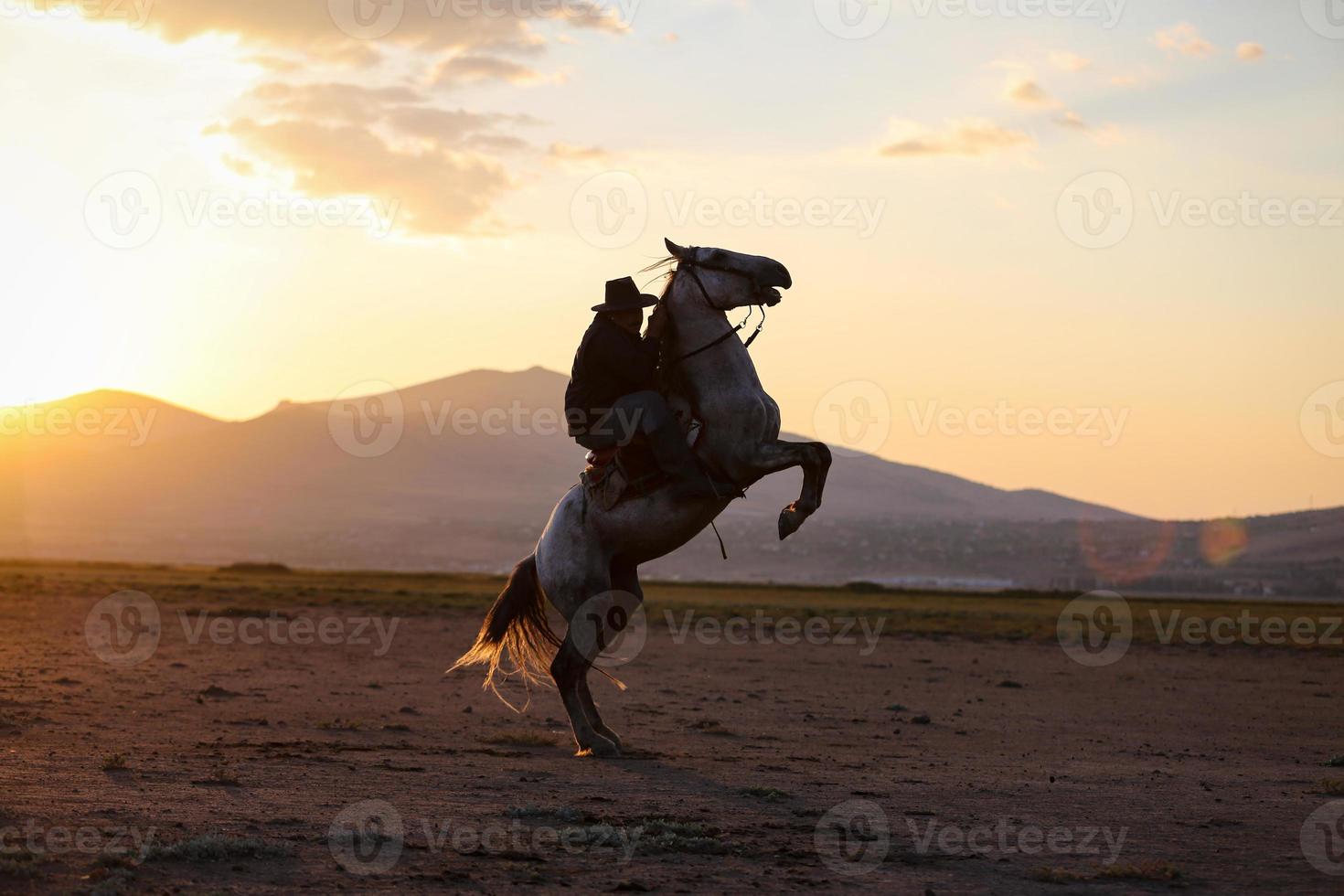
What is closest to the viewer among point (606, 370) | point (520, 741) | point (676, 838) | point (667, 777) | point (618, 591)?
point (676, 838)

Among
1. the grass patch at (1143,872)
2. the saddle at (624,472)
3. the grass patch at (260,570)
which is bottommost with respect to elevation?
the grass patch at (260,570)

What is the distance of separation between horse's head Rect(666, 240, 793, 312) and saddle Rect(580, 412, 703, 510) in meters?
1.06

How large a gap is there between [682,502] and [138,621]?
2305 cm

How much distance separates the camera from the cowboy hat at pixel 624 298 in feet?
36.6

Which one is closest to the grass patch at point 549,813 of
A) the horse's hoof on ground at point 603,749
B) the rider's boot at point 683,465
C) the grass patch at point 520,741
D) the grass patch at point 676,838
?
the grass patch at point 676,838

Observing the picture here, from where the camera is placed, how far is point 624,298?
11.2 meters

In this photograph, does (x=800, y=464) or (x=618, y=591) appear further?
(x=618, y=591)

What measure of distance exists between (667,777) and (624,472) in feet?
8.12

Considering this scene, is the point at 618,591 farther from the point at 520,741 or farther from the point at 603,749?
the point at 520,741

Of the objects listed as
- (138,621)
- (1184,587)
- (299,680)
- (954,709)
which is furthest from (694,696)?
(1184,587)

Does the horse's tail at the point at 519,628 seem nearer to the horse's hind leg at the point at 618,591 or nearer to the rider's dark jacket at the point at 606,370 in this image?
the horse's hind leg at the point at 618,591

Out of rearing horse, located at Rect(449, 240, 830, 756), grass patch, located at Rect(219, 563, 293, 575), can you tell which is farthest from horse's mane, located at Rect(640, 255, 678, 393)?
grass patch, located at Rect(219, 563, 293, 575)

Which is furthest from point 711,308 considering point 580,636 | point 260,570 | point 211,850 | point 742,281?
point 260,570

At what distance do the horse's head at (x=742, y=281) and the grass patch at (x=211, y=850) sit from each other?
564 centimetres
